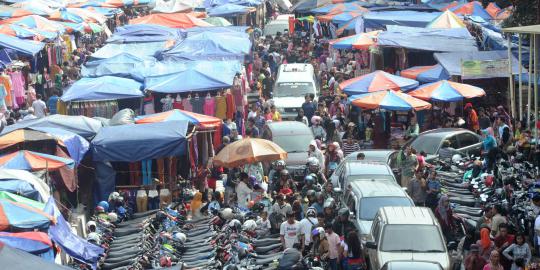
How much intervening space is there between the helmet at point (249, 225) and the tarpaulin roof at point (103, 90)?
8.83m

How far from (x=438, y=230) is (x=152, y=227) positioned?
210 inches

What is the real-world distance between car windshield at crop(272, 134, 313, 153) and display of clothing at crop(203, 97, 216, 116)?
2784mm

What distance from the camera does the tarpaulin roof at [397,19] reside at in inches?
1576

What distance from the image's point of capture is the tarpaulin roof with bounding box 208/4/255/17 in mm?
53031

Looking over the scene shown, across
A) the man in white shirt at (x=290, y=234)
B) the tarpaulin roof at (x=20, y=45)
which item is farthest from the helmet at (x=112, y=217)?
the tarpaulin roof at (x=20, y=45)

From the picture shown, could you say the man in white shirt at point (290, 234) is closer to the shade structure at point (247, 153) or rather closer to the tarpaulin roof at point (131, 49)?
the shade structure at point (247, 153)

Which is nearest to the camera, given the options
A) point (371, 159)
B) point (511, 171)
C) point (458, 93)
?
point (511, 171)

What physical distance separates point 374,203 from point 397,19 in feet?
70.7

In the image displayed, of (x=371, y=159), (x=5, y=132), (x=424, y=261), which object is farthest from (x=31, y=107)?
(x=424, y=261)

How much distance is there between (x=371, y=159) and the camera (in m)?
24.2

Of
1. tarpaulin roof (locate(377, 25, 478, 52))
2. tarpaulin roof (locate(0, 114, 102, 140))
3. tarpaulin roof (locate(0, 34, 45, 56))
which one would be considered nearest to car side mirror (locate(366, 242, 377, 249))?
tarpaulin roof (locate(0, 114, 102, 140))

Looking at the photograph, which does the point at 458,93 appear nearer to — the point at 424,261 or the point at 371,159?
the point at 371,159

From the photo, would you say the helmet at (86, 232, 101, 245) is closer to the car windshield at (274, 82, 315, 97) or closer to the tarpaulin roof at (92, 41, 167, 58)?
the tarpaulin roof at (92, 41, 167, 58)

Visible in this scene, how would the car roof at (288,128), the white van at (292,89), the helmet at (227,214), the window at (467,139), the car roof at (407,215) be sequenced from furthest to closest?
the white van at (292,89) < the car roof at (288,128) < the window at (467,139) < the helmet at (227,214) < the car roof at (407,215)
